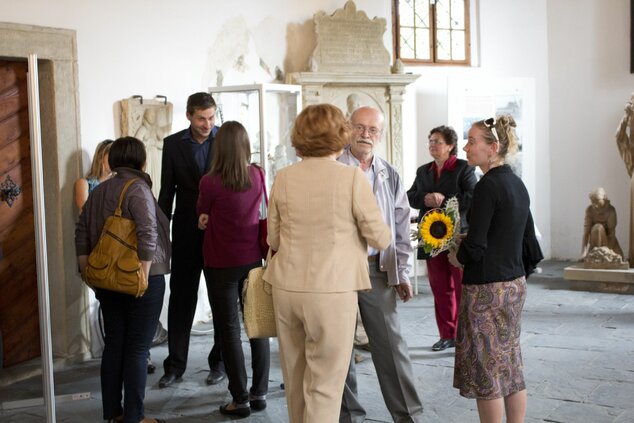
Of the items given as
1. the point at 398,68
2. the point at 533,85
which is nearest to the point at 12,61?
the point at 398,68

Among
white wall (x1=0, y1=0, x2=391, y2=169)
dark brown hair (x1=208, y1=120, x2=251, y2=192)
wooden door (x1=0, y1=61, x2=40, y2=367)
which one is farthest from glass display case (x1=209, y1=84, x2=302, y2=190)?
dark brown hair (x1=208, y1=120, x2=251, y2=192)

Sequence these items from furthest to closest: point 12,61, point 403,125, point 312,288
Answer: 1. point 403,125
2. point 12,61
3. point 312,288

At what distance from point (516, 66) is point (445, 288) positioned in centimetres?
595

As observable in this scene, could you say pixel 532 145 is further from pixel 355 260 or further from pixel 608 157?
pixel 355 260

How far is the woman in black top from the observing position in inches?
148

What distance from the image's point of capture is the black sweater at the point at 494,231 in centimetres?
374

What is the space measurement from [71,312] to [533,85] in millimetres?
7025

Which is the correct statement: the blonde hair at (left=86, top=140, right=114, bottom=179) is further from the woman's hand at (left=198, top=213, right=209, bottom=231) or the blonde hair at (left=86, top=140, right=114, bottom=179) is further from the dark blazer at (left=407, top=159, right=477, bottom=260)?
the dark blazer at (left=407, top=159, right=477, bottom=260)

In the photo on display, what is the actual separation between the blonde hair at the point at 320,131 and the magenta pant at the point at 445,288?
2994 mm

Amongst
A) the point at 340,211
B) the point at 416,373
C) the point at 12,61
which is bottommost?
the point at 416,373

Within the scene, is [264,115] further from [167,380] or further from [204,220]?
[167,380]

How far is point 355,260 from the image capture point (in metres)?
3.37

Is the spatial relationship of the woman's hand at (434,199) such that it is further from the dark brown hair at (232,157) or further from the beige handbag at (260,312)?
the beige handbag at (260,312)

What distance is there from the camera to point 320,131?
334 cm
